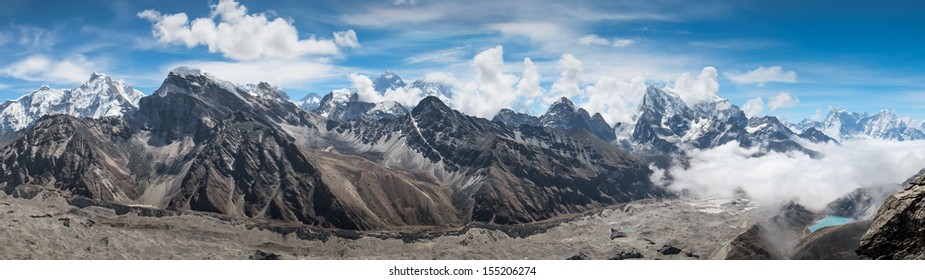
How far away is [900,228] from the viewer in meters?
44.9

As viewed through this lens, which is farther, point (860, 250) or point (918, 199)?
point (860, 250)

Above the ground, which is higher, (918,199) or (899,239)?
(918,199)

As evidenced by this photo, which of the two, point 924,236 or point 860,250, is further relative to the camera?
point 860,250

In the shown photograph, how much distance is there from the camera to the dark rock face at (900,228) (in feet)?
144

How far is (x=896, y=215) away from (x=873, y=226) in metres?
2.23

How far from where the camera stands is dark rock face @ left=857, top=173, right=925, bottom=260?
1724 inches
